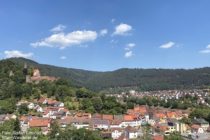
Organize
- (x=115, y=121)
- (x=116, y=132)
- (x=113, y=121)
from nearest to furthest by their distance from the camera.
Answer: (x=116, y=132) < (x=113, y=121) < (x=115, y=121)

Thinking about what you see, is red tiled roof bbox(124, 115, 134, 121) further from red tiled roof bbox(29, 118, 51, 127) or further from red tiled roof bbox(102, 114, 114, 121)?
red tiled roof bbox(29, 118, 51, 127)

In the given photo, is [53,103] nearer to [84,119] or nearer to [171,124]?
[84,119]

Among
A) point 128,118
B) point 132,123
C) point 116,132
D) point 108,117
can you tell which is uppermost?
point 108,117

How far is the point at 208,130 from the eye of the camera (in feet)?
259

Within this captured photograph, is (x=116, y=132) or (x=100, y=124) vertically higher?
(x=100, y=124)

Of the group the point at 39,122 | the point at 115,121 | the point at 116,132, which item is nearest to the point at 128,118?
the point at 115,121

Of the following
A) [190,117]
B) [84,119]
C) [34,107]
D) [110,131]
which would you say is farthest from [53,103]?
[190,117]

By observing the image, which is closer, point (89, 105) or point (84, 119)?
point (84, 119)

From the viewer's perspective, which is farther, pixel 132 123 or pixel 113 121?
pixel 132 123

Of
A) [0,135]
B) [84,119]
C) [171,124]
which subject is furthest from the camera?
[171,124]

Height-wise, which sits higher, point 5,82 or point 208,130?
point 5,82

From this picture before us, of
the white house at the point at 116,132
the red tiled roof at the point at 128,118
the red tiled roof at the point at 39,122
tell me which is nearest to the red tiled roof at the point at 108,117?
the red tiled roof at the point at 128,118

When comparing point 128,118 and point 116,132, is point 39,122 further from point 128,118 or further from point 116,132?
point 128,118

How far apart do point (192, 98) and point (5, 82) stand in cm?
6158
